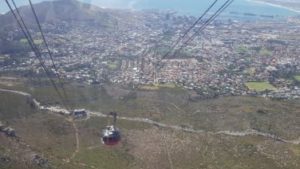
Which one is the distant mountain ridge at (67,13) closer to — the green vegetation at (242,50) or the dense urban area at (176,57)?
the dense urban area at (176,57)

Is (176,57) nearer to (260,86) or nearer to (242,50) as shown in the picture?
(242,50)

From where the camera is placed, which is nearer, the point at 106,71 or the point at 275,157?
the point at 275,157

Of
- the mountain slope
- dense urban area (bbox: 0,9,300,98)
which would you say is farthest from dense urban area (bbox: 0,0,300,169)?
the mountain slope

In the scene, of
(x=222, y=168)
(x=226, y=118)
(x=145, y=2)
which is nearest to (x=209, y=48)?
(x=226, y=118)

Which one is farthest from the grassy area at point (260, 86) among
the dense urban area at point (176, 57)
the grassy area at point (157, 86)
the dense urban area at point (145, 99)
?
the grassy area at point (157, 86)

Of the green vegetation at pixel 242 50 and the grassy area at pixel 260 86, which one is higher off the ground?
the green vegetation at pixel 242 50

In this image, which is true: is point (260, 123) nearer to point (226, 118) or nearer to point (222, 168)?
point (226, 118)

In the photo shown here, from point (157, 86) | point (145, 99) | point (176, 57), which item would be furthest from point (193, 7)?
point (145, 99)

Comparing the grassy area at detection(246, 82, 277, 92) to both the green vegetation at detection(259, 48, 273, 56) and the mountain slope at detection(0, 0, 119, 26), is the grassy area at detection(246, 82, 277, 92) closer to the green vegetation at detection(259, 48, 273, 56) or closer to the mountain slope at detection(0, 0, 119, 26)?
the green vegetation at detection(259, 48, 273, 56)
